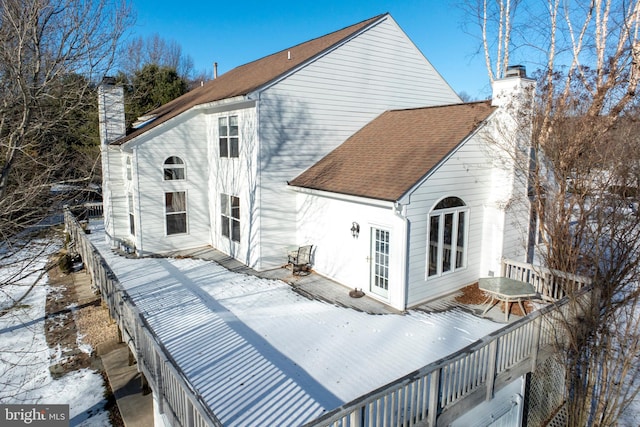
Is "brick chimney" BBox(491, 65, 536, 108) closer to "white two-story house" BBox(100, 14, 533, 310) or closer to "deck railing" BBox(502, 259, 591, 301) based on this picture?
"white two-story house" BBox(100, 14, 533, 310)

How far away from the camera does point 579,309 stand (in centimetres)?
683

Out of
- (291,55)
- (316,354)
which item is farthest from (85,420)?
(291,55)

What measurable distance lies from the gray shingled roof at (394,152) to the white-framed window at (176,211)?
14.2 ft

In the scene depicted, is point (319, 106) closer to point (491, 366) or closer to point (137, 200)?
point (137, 200)

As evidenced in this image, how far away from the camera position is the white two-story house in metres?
9.17

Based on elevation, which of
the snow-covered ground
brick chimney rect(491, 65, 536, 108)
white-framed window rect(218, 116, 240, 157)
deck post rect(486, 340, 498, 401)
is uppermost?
brick chimney rect(491, 65, 536, 108)

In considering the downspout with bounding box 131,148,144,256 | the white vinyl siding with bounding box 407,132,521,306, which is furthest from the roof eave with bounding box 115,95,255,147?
the white vinyl siding with bounding box 407,132,521,306

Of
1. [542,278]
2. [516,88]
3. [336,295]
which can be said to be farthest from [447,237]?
[516,88]

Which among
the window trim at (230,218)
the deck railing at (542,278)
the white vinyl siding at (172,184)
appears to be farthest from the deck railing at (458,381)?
A: the white vinyl siding at (172,184)

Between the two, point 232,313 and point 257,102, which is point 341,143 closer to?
point 257,102

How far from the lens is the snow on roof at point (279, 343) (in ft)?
18.8

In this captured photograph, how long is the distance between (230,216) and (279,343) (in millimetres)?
6471

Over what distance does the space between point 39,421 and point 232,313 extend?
3676mm

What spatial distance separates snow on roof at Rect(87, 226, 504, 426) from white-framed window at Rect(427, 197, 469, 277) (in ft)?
4.09
